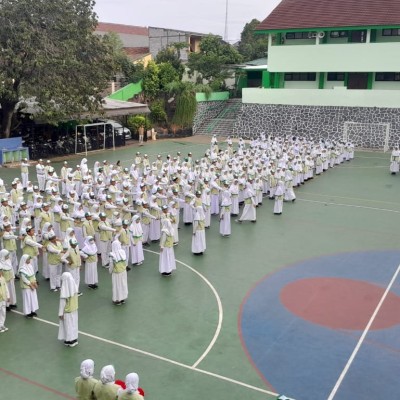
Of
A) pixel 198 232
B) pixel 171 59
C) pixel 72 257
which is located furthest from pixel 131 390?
pixel 171 59

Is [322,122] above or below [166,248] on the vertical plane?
above

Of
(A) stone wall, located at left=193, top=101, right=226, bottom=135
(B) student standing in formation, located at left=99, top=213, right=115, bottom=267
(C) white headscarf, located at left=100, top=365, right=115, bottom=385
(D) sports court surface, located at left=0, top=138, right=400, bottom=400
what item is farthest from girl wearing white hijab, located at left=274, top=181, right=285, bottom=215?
(A) stone wall, located at left=193, top=101, right=226, bottom=135

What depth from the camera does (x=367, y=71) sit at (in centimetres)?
3222

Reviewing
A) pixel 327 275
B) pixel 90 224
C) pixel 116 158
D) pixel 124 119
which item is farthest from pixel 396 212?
pixel 124 119

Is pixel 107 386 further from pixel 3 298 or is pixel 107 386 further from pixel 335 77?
pixel 335 77

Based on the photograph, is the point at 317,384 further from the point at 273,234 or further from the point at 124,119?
the point at 124,119

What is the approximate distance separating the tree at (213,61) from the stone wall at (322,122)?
21.1ft

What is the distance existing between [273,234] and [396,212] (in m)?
5.07

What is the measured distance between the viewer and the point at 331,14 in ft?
111

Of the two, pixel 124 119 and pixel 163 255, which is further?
pixel 124 119

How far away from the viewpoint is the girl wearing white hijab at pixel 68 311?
8.63m

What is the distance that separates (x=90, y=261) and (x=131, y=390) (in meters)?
5.50

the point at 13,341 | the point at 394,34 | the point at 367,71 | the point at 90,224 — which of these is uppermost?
the point at 394,34

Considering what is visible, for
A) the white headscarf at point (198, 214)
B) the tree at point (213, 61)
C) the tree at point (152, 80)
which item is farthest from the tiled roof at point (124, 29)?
the white headscarf at point (198, 214)
